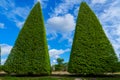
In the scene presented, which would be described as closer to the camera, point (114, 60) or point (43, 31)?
point (114, 60)

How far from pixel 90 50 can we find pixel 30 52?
5.86 metres

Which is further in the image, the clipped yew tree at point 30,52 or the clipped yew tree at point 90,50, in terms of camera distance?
the clipped yew tree at point 30,52

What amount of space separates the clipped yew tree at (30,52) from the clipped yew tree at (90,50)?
2740 millimetres

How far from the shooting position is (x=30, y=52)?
22.8 metres

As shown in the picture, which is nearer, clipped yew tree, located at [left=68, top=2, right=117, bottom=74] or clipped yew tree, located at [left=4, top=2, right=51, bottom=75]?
clipped yew tree, located at [left=68, top=2, right=117, bottom=74]

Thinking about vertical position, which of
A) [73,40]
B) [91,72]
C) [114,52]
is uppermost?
[73,40]

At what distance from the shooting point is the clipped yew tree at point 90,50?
21984 mm

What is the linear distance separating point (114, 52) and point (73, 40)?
4.12 meters

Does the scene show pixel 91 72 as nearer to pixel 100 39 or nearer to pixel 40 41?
pixel 100 39

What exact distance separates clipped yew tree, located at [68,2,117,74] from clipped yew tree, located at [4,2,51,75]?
2740 mm

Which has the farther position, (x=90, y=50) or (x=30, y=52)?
(x=30, y=52)

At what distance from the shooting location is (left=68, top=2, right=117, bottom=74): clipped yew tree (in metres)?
22.0

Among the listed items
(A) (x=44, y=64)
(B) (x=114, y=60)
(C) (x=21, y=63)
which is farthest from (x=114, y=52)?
(C) (x=21, y=63)

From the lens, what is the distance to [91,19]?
76.0 ft
